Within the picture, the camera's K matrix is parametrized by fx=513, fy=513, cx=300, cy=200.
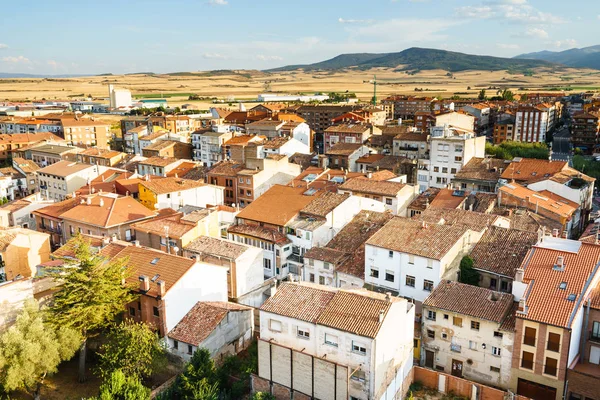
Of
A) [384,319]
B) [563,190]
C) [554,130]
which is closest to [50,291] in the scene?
[384,319]

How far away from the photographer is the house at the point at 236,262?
134 ft

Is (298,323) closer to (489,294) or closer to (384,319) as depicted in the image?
(384,319)

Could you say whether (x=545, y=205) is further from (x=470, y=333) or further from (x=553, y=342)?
(x=553, y=342)

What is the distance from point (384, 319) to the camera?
27.5 metres

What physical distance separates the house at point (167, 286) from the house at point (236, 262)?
268 cm

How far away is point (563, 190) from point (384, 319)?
42263 mm

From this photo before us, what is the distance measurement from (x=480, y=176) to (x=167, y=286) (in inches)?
1882

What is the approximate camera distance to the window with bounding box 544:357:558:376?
29.2 m

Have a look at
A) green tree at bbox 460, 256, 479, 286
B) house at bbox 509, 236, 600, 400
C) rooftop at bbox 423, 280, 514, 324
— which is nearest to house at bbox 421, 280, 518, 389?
rooftop at bbox 423, 280, 514, 324

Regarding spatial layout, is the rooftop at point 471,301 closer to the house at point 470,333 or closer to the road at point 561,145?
the house at point 470,333

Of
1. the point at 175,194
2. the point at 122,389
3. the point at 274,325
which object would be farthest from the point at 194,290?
the point at 175,194

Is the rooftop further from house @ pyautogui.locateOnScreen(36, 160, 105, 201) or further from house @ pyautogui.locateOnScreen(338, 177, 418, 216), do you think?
house @ pyautogui.locateOnScreen(36, 160, 105, 201)

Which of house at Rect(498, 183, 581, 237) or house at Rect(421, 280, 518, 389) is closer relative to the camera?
→ house at Rect(421, 280, 518, 389)

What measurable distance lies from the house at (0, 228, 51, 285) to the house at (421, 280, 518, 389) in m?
32.1
